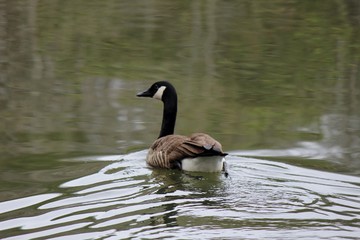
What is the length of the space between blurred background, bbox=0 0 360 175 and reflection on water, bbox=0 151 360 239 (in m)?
1.41

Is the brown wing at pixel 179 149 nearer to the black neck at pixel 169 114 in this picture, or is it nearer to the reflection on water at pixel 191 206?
the reflection on water at pixel 191 206

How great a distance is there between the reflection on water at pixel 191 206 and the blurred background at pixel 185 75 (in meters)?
1.41

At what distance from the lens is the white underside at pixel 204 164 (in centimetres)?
1099

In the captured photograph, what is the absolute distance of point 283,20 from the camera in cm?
2608

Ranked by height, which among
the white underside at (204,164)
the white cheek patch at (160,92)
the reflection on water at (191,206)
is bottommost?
the reflection on water at (191,206)

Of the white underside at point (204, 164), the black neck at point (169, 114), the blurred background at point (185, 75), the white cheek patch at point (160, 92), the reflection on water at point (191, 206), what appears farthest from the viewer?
the blurred background at point (185, 75)

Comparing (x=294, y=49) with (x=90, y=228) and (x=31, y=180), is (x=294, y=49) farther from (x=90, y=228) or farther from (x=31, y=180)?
(x=90, y=228)

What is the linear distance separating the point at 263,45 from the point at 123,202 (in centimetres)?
1343

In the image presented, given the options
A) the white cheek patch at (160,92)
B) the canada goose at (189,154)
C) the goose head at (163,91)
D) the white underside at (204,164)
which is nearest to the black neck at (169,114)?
the goose head at (163,91)

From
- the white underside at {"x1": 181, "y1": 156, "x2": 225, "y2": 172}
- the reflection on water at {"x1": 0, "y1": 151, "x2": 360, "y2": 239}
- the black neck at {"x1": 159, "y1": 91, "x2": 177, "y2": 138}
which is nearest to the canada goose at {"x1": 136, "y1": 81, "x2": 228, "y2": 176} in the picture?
the white underside at {"x1": 181, "y1": 156, "x2": 225, "y2": 172}

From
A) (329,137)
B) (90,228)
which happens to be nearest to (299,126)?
(329,137)

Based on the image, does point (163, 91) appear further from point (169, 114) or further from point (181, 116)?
point (181, 116)

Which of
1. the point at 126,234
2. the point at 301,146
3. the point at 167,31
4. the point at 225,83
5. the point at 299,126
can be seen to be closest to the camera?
the point at 126,234

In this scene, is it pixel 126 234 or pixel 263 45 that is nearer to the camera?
pixel 126 234
